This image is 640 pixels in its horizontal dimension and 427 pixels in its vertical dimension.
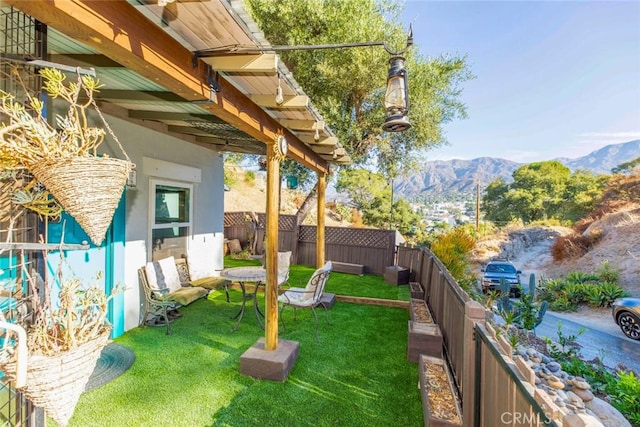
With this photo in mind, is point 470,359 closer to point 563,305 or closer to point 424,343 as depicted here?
point 424,343

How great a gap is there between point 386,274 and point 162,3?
6.98 metres

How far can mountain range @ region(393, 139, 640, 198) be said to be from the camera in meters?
97.6

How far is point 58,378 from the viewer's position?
1.10 meters

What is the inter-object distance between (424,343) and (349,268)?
4860 millimetres

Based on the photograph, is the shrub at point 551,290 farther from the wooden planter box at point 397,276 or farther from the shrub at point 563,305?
the wooden planter box at point 397,276

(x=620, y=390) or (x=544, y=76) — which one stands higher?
(x=544, y=76)

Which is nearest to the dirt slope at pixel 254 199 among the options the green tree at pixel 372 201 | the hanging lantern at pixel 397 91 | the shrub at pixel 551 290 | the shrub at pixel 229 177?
the shrub at pixel 229 177

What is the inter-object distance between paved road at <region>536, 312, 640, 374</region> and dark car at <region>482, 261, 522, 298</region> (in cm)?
133

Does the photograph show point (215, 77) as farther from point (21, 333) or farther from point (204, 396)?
point (204, 396)

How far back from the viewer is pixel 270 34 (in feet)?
25.9

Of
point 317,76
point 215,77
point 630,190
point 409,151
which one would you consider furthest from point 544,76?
point 215,77

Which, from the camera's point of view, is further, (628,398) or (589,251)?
(589,251)

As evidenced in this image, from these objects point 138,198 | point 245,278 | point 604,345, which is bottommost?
point 604,345

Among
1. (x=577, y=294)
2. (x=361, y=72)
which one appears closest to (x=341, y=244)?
(x=361, y=72)
